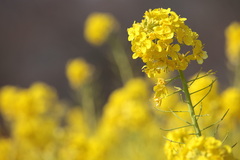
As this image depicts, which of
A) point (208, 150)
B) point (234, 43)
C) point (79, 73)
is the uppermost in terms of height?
point (79, 73)

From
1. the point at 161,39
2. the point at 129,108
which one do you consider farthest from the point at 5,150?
the point at 161,39

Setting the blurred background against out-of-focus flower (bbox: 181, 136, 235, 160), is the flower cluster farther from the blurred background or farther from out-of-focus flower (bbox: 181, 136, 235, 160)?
the blurred background

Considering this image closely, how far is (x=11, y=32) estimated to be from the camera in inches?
476

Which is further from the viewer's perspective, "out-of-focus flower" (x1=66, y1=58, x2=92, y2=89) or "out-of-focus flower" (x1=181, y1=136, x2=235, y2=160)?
"out-of-focus flower" (x1=66, y1=58, x2=92, y2=89)

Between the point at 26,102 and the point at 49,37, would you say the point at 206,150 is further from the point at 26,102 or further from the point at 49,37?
the point at 49,37

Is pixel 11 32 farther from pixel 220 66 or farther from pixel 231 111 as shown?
pixel 231 111

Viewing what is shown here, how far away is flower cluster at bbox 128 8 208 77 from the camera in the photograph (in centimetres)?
183

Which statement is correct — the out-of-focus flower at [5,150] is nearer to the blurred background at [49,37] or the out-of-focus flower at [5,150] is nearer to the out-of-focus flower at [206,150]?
the out-of-focus flower at [206,150]

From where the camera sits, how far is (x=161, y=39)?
1.83 m

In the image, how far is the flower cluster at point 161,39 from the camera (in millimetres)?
1828

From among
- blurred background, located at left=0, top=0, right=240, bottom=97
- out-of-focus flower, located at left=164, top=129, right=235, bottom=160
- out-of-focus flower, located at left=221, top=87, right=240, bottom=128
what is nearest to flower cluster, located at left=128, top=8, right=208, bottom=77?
out-of-focus flower, located at left=164, top=129, right=235, bottom=160

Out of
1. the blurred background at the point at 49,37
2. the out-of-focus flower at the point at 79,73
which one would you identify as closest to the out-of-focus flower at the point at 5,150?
the out-of-focus flower at the point at 79,73

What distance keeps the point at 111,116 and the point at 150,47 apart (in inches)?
123

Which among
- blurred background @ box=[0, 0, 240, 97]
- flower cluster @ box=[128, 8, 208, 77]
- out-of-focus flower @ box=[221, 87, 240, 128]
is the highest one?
blurred background @ box=[0, 0, 240, 97]
